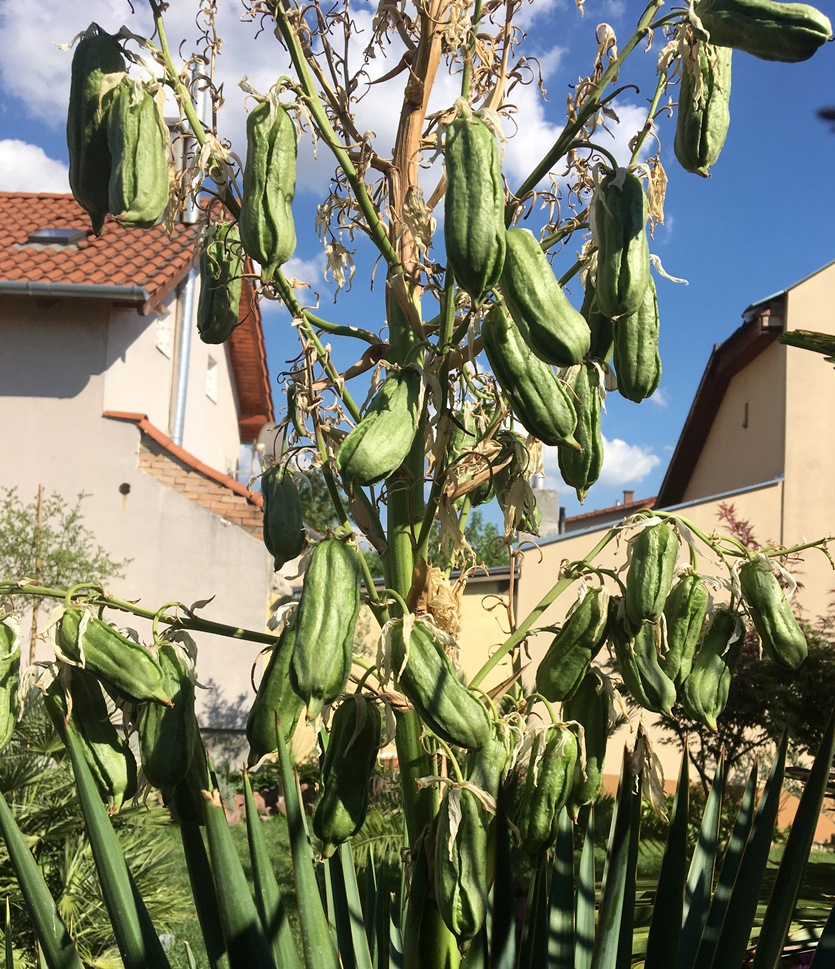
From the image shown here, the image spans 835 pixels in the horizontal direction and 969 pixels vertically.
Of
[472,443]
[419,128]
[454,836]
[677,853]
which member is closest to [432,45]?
[419,128]

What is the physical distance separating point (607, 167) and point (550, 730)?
2.01ft

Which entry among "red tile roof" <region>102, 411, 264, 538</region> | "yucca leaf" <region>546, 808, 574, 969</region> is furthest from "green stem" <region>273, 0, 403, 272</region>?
"red tile roof" <region>102, 411, 264, 538</region>

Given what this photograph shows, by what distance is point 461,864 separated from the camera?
107 centimetres

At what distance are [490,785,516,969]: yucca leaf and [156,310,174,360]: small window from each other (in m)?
9.53

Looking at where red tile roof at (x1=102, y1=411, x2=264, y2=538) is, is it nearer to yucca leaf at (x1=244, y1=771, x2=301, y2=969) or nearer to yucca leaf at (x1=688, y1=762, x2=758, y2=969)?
yucca leaf at (x1=688, y1=762, x2=758, y2=969)

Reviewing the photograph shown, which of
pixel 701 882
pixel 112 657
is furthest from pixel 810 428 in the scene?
pixel 112 657

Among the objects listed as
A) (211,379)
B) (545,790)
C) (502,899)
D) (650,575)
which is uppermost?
(211,379)

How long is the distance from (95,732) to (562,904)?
25.8 inches

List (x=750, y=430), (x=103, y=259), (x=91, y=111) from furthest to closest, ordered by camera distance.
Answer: (x=750, y=430) < (x=103, y=259) < (x=91, y=111)

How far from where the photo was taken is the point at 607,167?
1.11 metres

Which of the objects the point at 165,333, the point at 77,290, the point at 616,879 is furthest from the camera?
the point at 165,333

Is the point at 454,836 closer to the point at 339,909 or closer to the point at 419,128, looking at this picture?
the point at 339,909

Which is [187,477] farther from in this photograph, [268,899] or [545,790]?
[545,790]

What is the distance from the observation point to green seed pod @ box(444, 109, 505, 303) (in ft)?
3.12
